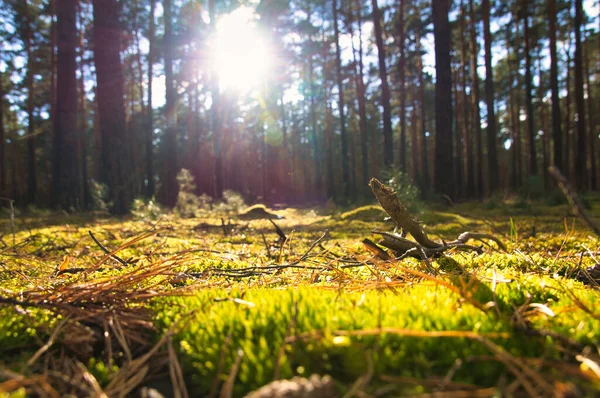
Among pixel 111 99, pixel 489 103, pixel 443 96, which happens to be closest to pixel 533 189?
pixel 443 96

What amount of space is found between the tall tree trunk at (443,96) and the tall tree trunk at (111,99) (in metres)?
9.15

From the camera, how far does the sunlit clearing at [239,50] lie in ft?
66.0

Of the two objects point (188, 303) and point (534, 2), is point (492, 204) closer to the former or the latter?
point (188, 303)

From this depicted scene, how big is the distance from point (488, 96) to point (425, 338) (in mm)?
19301

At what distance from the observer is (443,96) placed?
1164 centimetres

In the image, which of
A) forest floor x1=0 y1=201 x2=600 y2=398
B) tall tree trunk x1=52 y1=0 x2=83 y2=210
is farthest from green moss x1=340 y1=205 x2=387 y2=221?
tall tree trunk x1=52 y1=0 x2=83 y2=210

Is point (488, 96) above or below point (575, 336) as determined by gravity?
above

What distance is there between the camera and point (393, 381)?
0.86m

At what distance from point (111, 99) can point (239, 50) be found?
13826 mm

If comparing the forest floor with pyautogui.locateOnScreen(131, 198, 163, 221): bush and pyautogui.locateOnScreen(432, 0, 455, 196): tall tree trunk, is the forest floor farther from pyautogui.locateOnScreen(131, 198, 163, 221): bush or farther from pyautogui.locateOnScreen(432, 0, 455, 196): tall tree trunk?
pyautogui.locateOnScreen(432, 0, 455, 196): tall tree trunk

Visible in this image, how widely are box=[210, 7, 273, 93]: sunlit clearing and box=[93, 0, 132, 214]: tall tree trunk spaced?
31.5 feet

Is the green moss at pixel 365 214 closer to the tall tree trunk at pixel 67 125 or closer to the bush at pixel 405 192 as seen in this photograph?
the bush at pixel 405 192

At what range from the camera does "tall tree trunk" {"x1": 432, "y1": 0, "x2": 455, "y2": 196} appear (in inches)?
453

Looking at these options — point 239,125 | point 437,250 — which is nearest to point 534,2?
point 437,250
